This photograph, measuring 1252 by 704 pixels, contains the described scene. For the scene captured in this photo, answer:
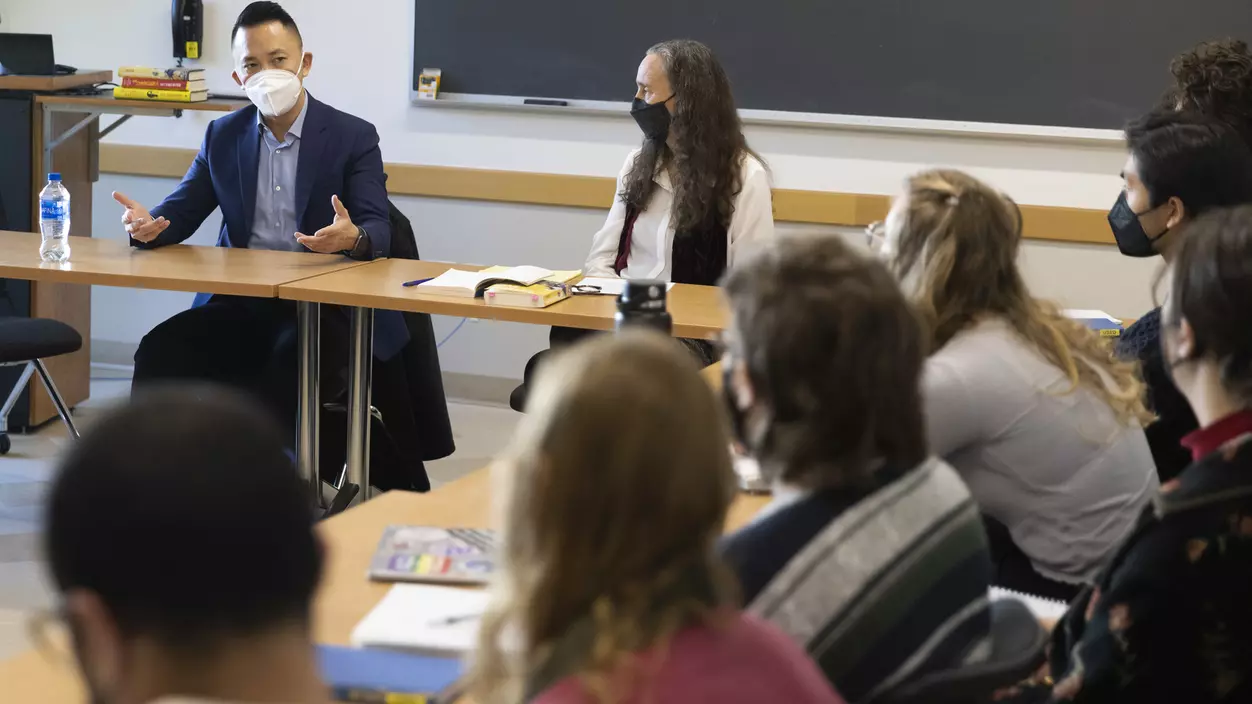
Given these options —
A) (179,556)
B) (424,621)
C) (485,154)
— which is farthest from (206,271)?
(179,556)

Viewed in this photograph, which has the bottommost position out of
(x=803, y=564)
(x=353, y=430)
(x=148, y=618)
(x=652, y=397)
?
(x=353, y=430)

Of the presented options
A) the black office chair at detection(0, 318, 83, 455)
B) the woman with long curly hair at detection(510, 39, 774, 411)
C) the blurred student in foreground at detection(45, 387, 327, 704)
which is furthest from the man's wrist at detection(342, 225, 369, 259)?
the blurred student in foreground at detection(45, 387, 327, 704)

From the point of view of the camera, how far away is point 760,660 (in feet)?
3.35

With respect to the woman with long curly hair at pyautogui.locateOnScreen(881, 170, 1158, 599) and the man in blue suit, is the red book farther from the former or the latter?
the woman with long curly hair at pyautogui.locateOnScreen(881, 170, 1158, 599)

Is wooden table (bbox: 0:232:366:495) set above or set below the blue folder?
below

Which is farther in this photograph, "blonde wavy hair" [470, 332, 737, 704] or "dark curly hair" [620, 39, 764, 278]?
"dark curly hair" [620, 39, 764, 278]

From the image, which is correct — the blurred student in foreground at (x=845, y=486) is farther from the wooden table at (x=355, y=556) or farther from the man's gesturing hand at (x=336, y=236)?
the man's gesturing hand at (x=336, y=236)

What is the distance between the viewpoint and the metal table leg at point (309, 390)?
3.29 meters

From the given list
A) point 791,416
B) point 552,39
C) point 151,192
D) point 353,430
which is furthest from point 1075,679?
point 151,192

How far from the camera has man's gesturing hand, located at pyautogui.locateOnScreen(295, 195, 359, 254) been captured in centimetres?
346

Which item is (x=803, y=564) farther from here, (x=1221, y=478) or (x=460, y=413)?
(x=460, y=413)

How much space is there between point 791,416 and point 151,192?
15.0 feet

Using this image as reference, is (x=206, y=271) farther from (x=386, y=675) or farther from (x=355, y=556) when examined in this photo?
(x=386, y=675)

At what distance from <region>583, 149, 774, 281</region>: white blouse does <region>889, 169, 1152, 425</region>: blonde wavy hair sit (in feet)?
5.51
